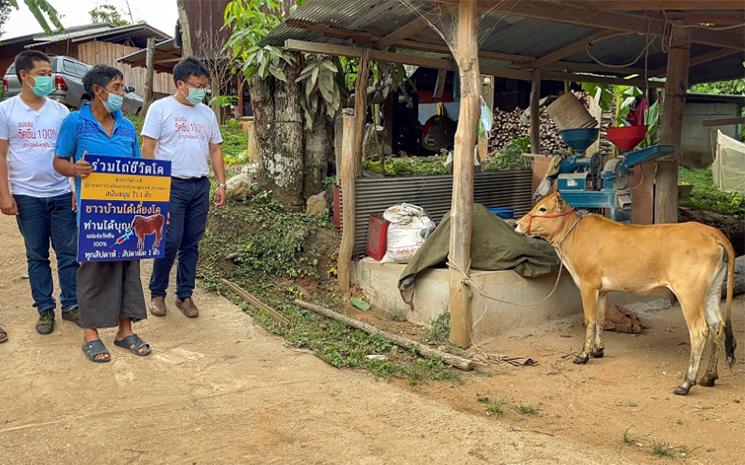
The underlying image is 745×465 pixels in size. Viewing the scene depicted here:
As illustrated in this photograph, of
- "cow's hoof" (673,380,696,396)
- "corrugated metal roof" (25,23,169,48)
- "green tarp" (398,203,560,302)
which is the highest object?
"corrugated metal roof" (25,23,169,48)

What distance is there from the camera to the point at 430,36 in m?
7.05

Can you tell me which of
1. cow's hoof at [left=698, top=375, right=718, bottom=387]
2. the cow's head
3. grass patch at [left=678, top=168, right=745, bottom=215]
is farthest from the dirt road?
grass patch at [left=678, top=168, right=745, bottom=215]

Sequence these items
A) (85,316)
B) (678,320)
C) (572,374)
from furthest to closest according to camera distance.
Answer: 1. (678,320)
2. (572,374)
3. (85,316)

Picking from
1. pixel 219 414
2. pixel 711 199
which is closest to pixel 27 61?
pixel 219 414

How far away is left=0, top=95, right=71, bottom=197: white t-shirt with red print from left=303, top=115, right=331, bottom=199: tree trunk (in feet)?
11.8

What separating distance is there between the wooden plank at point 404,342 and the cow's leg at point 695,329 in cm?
145

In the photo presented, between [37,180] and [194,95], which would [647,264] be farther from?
[37,180]

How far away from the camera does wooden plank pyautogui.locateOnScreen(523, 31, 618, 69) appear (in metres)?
7.14

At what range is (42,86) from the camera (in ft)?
13.8

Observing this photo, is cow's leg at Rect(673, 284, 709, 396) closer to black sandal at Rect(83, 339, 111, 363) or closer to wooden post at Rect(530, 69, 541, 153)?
black sandal at Rect(83, 339, 111, 363)

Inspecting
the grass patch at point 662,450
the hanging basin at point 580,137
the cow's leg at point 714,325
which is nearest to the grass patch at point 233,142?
→ the hanging basin at point 580,137

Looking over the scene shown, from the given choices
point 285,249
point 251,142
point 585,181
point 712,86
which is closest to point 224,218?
point 285,249

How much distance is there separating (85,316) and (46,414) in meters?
0.74

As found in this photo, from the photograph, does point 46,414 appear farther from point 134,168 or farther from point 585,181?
point 585,181
